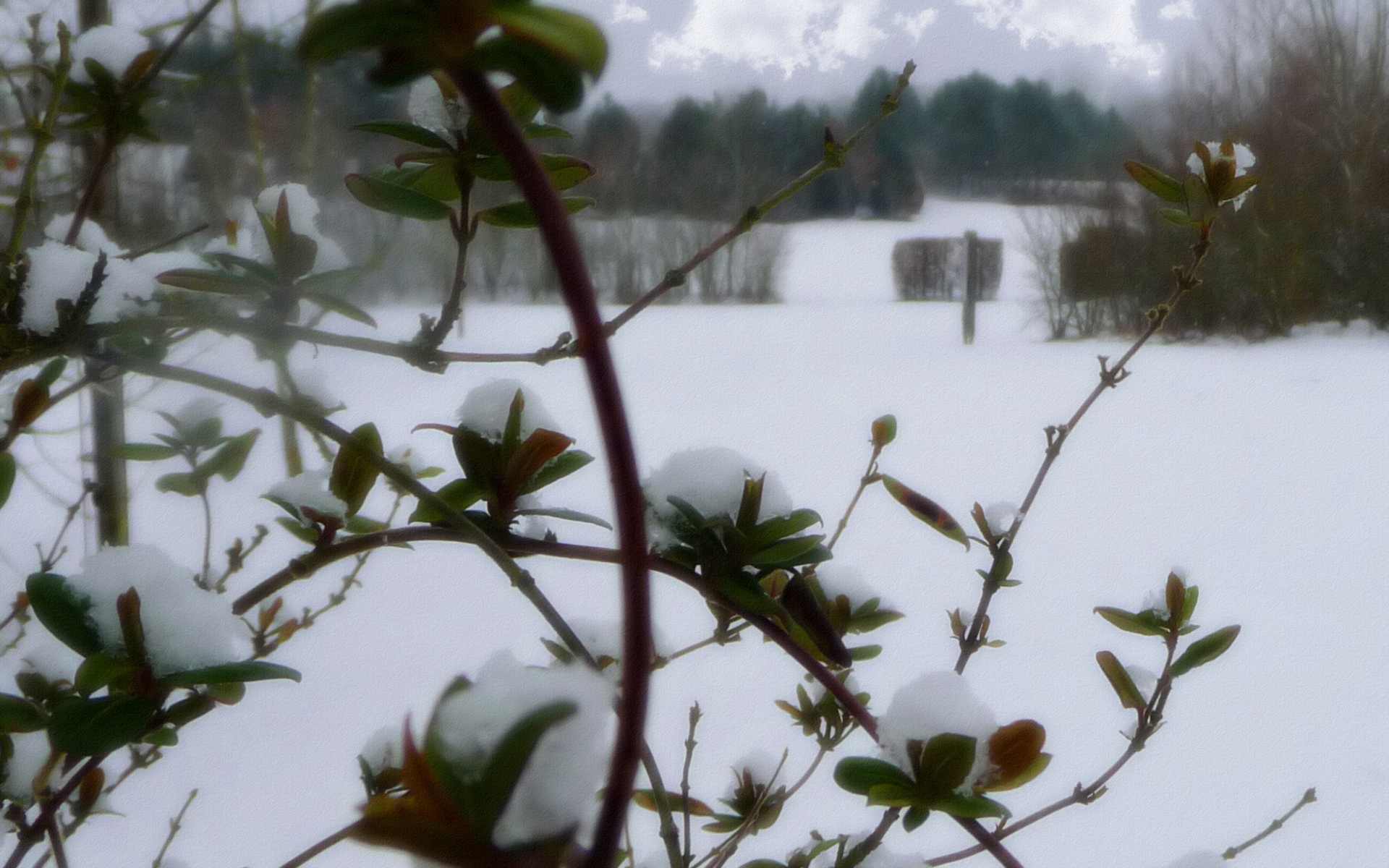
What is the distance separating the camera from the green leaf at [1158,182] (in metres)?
0.61

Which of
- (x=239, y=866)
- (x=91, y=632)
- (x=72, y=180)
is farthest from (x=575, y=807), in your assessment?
(x=72, y=180)

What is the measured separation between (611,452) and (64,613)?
0.29 meters

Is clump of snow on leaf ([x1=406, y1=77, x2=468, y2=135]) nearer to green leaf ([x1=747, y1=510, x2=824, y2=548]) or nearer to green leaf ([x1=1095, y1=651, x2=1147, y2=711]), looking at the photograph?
green leaf ([x1=747, y1=510, x2=824, y2=548])

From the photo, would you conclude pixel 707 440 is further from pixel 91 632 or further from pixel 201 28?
pixel 91 632

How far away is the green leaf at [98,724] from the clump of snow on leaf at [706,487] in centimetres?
17

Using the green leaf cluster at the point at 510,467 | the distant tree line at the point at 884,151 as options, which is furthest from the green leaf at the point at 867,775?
the distant tree line at the point at 884,151

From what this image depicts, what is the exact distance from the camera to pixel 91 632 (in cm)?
32

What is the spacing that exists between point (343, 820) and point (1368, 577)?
2.63m

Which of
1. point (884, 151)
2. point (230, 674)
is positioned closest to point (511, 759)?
point (230, 674)

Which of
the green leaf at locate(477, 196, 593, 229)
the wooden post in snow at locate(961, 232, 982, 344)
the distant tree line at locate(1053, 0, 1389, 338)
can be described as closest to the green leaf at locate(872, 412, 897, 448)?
the green leaf at locate(477, 196, 593, 229)

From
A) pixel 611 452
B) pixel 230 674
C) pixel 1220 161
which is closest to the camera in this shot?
pixel 611 452

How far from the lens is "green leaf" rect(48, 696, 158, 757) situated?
0.28 meters

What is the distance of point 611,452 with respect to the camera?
0.37 feet

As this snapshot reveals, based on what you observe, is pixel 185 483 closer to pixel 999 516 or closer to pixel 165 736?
pixel 165 736
